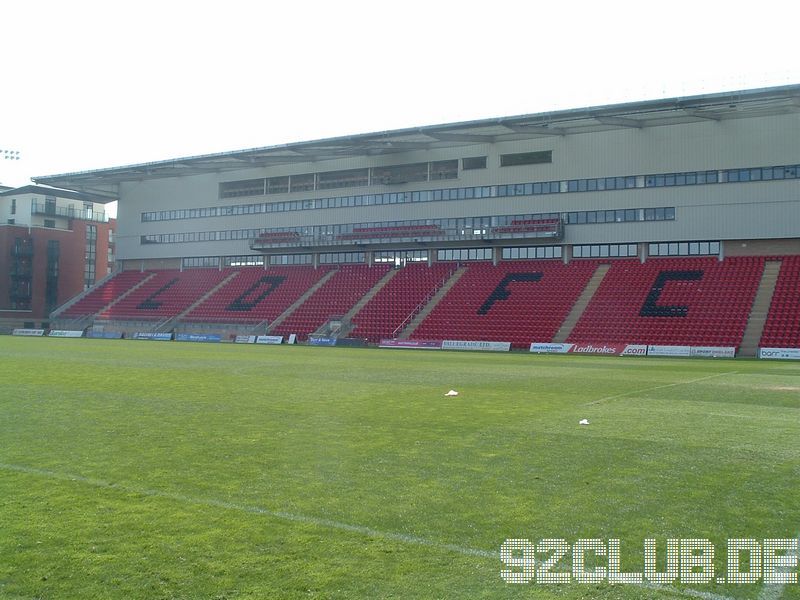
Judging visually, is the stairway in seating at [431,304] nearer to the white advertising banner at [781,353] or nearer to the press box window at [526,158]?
the press box window at [526,158]

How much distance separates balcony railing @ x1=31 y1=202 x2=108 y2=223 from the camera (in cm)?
7956

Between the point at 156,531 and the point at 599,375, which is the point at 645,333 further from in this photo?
the point at 156,531

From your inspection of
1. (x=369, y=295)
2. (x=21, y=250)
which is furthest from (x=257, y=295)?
(x=21, y=250)

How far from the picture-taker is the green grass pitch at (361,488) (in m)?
5.59

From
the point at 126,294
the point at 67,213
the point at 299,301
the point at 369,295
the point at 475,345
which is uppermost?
the point at 67,213

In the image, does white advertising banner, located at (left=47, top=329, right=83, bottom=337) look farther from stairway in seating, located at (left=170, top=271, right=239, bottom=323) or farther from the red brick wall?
the red brick wall

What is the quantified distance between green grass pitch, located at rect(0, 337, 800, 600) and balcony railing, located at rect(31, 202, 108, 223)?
71.4m

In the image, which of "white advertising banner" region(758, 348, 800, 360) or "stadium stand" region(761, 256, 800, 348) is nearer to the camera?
"white advertising banner" region(758, 348, 800, 360)

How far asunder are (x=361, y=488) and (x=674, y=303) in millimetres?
41783

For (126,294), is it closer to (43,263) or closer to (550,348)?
(43,263)

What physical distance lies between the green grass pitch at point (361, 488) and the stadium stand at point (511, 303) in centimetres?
3033

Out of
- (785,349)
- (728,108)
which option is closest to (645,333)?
(785,349)

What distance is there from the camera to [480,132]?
177ft

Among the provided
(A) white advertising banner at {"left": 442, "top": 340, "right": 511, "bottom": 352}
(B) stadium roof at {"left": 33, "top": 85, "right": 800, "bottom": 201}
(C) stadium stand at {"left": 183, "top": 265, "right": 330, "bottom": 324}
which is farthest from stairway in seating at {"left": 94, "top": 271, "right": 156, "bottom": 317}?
(A) white advertising banner at {"left": 442, "top": 340, "right": 511, "bottom": 352}
